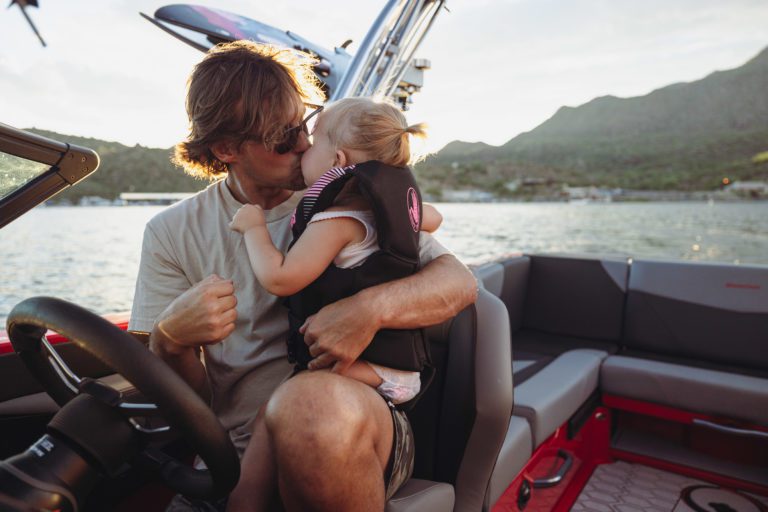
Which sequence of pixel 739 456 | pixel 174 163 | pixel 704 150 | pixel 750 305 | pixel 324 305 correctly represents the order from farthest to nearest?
1. pixel 704 150
2. pixel 750 305
3. pixel 739 456
4. pixel 174 163
5. pixel 324 305

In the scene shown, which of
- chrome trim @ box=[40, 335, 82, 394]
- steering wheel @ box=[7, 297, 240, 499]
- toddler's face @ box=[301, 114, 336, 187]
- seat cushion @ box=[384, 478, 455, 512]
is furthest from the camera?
toddler's face @ box=[301, 114, 336, 187]

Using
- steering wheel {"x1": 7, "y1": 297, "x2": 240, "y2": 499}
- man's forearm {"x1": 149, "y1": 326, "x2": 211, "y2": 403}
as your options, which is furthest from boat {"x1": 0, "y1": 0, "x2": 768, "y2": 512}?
man's forearm {"x1": 149, "y1": 326, "x2": 211, "y2": 403}

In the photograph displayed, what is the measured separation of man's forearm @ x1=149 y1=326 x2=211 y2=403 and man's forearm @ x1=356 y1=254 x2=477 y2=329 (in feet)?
1.21

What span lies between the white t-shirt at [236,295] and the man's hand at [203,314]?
0.21 m

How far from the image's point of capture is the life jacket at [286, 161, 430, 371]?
1041mm

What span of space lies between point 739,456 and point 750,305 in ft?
2.43

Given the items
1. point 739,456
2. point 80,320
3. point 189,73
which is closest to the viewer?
point 80,320

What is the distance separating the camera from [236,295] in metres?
1.26

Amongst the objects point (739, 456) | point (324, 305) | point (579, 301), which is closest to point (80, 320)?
point (324, 305)

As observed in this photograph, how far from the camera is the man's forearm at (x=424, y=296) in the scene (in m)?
1.03

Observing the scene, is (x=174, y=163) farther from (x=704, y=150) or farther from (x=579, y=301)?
(x=704, y=150)

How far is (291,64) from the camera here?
132 cm

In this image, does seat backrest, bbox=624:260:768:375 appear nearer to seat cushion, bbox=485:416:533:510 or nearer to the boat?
the boat

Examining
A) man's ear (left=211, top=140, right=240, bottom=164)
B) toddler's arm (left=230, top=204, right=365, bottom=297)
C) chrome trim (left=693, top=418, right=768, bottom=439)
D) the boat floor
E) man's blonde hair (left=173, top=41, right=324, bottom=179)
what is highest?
man's blonde hair (left=173, top=41, right=324, bottom=179)
